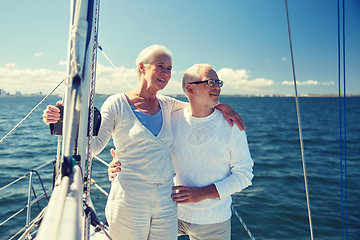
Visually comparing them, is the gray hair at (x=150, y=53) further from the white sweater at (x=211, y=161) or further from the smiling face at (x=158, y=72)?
the white sweater at (x=211, y=161)

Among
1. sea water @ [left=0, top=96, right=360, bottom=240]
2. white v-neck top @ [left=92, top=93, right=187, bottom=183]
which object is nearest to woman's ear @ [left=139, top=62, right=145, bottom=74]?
white v-neck top @ [left=92, top=93, right=187, bottom=183]

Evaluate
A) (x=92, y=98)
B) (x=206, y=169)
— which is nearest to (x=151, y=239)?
(x=206, y=169)

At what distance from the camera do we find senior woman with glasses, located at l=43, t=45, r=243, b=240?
151cm

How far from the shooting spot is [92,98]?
131 cm

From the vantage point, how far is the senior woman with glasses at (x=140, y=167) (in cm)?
151

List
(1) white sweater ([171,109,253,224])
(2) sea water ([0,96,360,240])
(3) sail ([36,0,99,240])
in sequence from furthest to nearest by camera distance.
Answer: (2) sea water ([0,96,360,240]), (1) white sweater ([171,109,253,224]), (3) sail ([36,0,99,240])

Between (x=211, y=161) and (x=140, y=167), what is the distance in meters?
0.52

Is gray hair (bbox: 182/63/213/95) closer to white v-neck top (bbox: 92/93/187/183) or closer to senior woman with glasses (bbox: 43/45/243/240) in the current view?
senior woman with glasses (bbox: 43/45/243/240)

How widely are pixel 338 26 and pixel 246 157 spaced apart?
1.65 m

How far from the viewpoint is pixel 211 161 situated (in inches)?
72.1

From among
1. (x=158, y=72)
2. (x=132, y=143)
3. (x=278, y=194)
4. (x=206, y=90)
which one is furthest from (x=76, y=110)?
(x=278, y=194)

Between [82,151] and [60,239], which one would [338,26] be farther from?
[60,239]

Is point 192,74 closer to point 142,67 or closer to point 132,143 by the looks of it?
point 142,67

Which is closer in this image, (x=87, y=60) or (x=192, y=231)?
(x=87, y=60)
